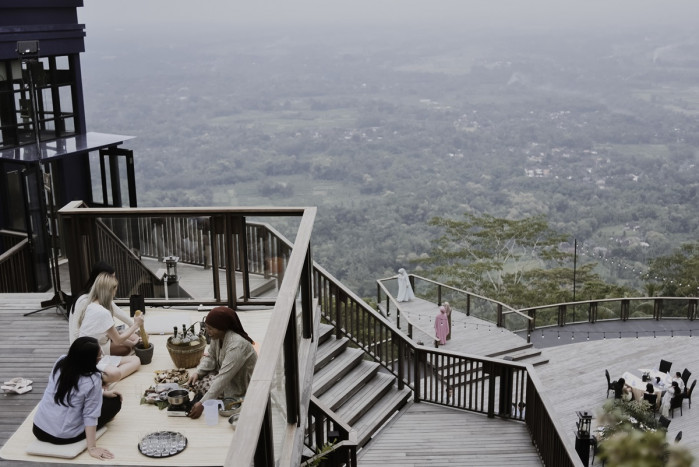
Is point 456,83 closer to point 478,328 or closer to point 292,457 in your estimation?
point 478,328

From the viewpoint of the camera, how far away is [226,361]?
5.03 m

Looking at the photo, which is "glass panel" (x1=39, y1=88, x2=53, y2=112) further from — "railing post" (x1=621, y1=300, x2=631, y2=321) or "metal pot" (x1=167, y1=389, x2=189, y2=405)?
"railing post" (x1=621, y1=300, x2=631, y2=321)

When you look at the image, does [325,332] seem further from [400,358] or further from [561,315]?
[561,315]

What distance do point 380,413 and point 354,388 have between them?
1.73ft

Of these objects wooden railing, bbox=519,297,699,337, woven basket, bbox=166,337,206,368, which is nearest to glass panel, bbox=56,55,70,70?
woven basket, bbox=166,337,206,368

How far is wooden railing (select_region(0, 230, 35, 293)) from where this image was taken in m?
9.54

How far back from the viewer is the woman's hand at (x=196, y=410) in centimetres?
487

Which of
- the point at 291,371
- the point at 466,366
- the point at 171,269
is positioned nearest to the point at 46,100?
the point at 171,269

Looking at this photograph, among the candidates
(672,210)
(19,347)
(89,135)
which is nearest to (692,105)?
(672,210)

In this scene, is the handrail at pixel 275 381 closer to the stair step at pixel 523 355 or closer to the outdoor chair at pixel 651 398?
the outdoor chair at pixel 651 398

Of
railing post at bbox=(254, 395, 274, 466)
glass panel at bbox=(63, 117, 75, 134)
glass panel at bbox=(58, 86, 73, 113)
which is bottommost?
railing post at bbox=(254, 395, 274, 466)

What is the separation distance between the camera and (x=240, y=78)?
111812 millimetres

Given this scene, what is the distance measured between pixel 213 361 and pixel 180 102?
95730mm

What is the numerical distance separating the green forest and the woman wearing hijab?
38825 millimetres
